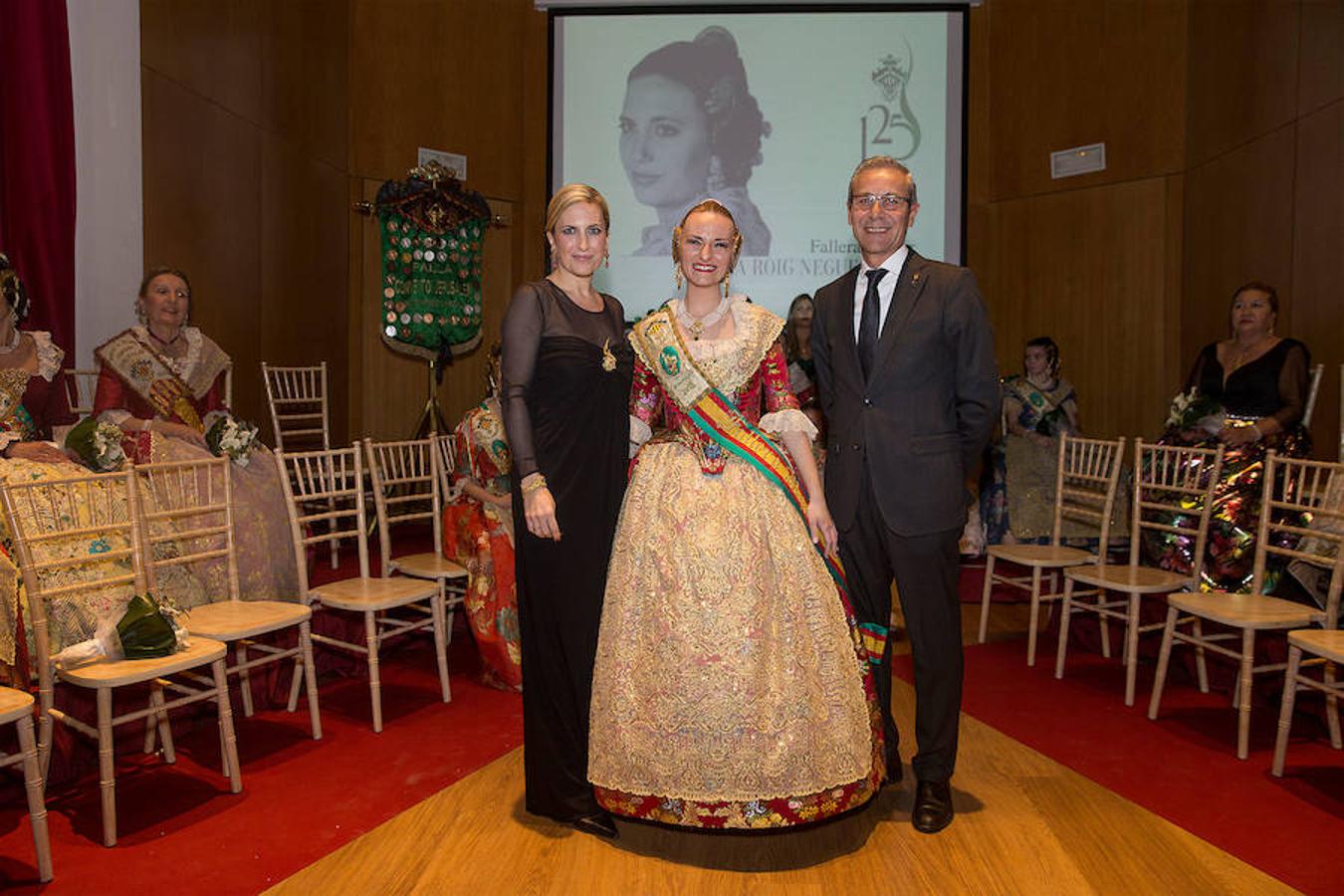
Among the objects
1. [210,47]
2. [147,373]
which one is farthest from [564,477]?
[210,47]

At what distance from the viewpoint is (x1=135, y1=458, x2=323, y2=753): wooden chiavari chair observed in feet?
9.95

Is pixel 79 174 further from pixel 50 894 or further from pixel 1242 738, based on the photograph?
pixel 1242 738

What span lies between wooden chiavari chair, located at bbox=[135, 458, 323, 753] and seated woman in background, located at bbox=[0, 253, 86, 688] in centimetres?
28

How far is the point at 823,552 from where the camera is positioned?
256cm

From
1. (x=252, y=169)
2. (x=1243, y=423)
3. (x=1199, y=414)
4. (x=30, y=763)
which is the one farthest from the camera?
(x=252, y=169)

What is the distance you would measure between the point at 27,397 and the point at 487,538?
64.7 inches

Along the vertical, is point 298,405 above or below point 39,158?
below

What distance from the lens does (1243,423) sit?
439cm

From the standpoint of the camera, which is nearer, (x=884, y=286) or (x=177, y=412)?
(x=884, y=286)

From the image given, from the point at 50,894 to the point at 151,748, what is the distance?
98 centimetres

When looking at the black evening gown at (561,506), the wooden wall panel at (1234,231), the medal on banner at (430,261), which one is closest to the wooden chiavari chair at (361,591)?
the black evening gown at (561,506)

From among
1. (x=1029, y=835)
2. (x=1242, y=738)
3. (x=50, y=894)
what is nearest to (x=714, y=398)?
(x=1029, y=835)

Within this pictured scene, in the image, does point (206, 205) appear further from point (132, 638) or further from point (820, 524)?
point (820, 524)

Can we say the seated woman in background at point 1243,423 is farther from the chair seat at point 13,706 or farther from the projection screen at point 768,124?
the chair seat at point 13,706
